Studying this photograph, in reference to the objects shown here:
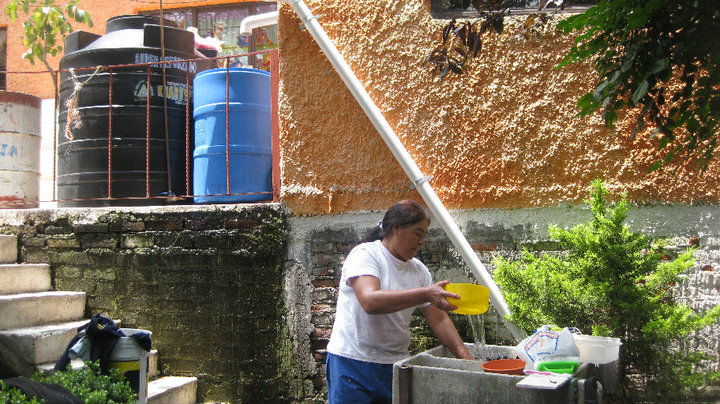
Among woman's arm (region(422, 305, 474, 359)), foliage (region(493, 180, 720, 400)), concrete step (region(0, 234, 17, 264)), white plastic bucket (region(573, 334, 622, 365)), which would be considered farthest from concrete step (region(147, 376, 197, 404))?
white plastic bucket (region(573, 334, 622, 365))

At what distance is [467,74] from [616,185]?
114 cm

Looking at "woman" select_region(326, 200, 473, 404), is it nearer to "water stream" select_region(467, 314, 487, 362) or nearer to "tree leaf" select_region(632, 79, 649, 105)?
"water stream" select_region(467, 314, 487, 362)

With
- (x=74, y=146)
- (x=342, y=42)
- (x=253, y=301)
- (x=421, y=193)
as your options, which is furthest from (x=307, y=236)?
(x=74, y=146)

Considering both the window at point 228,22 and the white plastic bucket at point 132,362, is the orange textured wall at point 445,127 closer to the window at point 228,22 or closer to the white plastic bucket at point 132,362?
the white plastic bucket at point 132,362

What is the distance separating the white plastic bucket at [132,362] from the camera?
3.98 metres

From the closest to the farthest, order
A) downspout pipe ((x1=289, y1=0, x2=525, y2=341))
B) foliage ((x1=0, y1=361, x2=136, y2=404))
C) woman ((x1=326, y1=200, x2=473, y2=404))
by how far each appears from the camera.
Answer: woman ((x1=326, y1=200, x2=473, y2=404))
foliage ((x1=0, y1=361, x2=136, y2=404))
downspout pipe ((x1=289, y1=0, x2=525, y2=341))

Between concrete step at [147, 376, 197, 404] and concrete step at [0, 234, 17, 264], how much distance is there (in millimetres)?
1688

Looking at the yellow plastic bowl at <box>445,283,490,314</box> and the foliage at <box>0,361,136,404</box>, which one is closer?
the yellow plastic bowl at <box>445,283,490,314</box>

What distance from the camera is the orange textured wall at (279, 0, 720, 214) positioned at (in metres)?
3.81

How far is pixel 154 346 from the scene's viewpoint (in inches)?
188

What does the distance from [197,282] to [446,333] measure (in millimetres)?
2211

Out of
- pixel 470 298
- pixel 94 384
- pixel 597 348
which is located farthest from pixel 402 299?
pixel 94 384

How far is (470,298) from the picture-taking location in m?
2.72

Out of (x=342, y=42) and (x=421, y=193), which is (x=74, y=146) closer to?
(x=342, y=42)
